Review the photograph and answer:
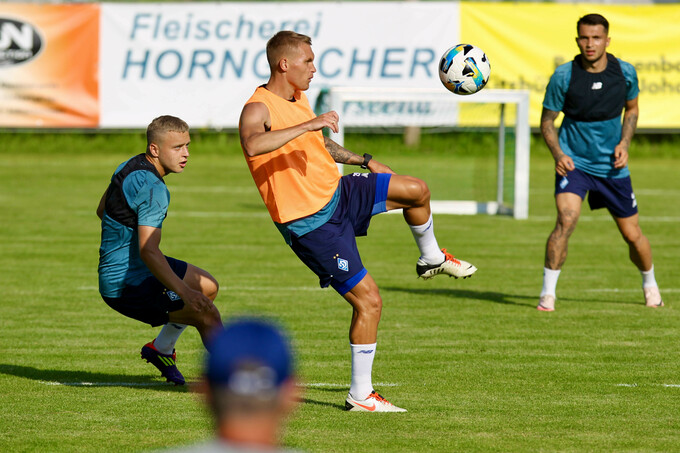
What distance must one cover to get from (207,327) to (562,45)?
21.0 meters

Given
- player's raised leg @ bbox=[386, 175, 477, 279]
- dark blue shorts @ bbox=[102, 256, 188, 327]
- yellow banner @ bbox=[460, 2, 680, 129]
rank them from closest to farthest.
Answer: dark blue shorts @ bbox=[102, 256, 188, 327]
player's raised leg @ bbox=[386, 175, 477, 279]
yellow banner @ bbox=[460, 2, 680, 129]

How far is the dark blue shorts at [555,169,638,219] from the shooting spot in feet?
34.0

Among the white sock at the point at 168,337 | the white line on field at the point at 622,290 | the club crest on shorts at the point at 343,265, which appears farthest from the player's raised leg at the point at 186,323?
the white line on field at the point at 622,290

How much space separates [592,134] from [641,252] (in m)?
1.26

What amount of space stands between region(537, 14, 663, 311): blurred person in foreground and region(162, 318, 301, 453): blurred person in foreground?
26.5 ft

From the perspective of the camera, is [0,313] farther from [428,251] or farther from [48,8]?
[48,8]

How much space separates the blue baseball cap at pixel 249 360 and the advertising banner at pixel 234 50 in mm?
23756

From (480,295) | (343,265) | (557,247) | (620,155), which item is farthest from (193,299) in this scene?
(480,295)

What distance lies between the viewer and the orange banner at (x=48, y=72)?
26.4 m

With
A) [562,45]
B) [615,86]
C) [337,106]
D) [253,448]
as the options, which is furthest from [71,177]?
[253,448]

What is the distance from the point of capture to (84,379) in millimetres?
7738

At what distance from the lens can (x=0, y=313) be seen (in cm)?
1023

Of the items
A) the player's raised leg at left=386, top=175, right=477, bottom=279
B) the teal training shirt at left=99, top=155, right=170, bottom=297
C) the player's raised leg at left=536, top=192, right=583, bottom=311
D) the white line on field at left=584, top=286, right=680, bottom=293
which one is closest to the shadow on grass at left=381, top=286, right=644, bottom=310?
the player's raised leg at left=536, top=192, right=583, bottom=311

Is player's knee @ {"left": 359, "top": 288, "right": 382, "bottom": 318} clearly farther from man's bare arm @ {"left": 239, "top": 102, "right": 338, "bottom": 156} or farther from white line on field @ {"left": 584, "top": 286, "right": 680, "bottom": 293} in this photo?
white line on field @ {"left": 584, "top": 286, "right": 680, "bottom": 293}
